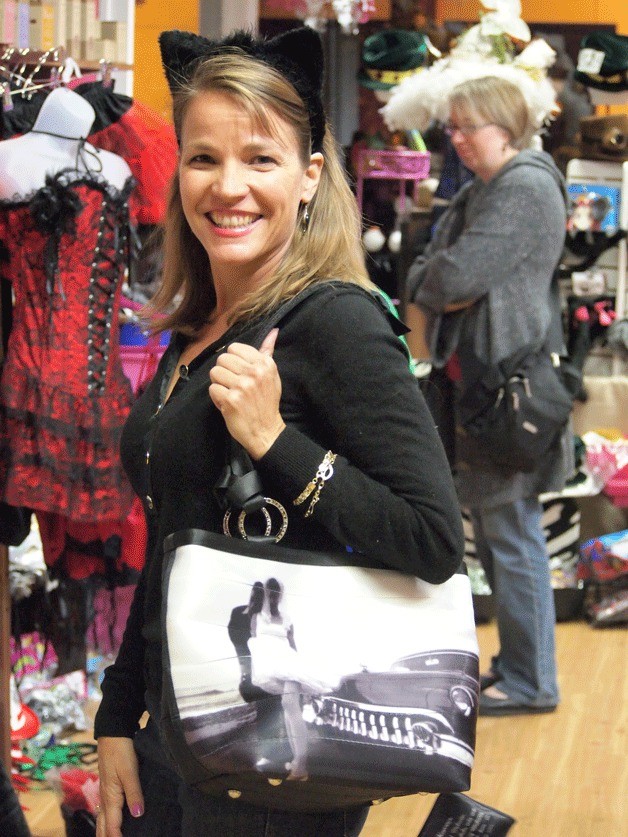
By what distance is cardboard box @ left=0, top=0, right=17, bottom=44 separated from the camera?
274 centimetres

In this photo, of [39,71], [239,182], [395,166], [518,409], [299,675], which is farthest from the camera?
[395,166]

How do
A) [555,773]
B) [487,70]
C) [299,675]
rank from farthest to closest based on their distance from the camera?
[487,70] → [555,773] → [299,675]

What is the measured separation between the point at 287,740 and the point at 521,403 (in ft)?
7.82

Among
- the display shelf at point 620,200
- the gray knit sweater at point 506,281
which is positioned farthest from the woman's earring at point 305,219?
the display shelf at point 620,200

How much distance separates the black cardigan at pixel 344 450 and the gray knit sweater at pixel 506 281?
2179 mm

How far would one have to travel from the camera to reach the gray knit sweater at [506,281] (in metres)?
3.47

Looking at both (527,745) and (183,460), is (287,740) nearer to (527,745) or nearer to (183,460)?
(183,460)

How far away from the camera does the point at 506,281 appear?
350 centimetres

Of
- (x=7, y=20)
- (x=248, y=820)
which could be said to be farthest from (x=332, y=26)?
(x=248, y=820)

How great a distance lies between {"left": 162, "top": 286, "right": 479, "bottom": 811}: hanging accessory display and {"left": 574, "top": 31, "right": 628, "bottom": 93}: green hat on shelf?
14.6 feet

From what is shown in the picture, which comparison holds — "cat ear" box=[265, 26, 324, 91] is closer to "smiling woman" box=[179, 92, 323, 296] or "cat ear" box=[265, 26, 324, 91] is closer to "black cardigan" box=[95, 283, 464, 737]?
"smiling woman" box=[179, 92, 323, 296]

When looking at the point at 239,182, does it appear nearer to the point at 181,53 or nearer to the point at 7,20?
the point at 181,53

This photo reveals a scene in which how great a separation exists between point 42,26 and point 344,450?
206 centimetres

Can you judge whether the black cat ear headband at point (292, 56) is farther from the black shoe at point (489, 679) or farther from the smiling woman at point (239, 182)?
the black shoe at point (489, 679)
